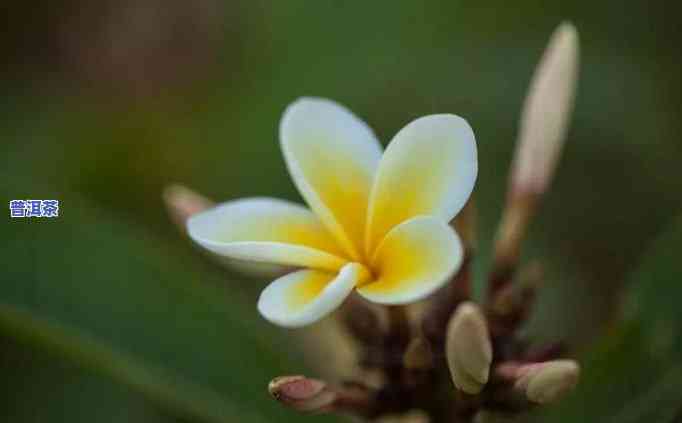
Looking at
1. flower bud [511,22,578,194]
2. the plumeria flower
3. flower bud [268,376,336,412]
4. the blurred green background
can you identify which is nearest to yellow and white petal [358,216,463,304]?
the plumeria flower

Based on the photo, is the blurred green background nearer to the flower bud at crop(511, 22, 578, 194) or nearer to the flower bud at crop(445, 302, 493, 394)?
the flower bud at crop(511, 22, 578, 194)

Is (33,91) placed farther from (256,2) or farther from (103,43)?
(256,2)

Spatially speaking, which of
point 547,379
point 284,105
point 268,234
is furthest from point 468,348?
point 284,105

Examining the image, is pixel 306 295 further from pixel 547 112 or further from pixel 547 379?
pixel 547 112

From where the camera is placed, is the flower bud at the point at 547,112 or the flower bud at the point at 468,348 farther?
the flower bud at the point at 547,112

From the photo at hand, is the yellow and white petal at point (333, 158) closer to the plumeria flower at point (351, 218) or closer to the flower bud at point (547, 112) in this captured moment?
the plumeria flower at point (351, 218)

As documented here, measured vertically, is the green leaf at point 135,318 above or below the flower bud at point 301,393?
above

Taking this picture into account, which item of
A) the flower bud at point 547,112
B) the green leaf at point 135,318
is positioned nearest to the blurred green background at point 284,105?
the green leaf at point 135,318
